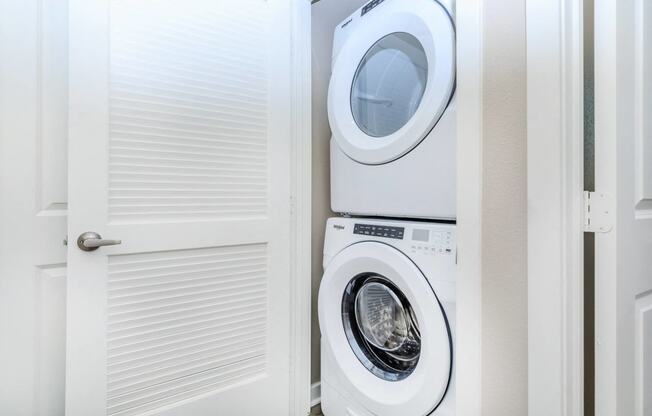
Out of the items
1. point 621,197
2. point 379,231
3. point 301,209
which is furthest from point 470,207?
point 301,209

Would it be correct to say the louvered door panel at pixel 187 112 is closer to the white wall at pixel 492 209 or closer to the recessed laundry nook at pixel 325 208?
the recessed laundry nook at pixel 325 208

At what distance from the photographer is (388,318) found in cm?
119

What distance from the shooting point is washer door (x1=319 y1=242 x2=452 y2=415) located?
0.91 metres

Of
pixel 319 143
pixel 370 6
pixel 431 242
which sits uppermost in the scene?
pixel 370 6

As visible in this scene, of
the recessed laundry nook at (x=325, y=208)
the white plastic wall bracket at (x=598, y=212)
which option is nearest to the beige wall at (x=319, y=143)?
the recessed laundry nook at (x=325, y=208)

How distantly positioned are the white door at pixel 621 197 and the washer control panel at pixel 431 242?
34 centimetres

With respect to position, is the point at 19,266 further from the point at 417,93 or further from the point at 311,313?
the point at 417,93

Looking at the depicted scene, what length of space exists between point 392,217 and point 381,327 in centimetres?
41

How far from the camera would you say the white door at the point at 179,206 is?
974 mm

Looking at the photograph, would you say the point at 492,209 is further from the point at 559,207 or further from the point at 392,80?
the point at 392,80

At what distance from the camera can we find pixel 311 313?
1.48 m

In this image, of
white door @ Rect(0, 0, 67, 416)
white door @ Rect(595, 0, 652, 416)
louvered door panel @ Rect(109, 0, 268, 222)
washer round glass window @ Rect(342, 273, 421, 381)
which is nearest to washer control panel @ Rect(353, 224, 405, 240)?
washer round glass window @ Rect(342, 273, 421, 381)

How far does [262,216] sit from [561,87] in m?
1.02

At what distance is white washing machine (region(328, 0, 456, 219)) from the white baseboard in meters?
0.83
